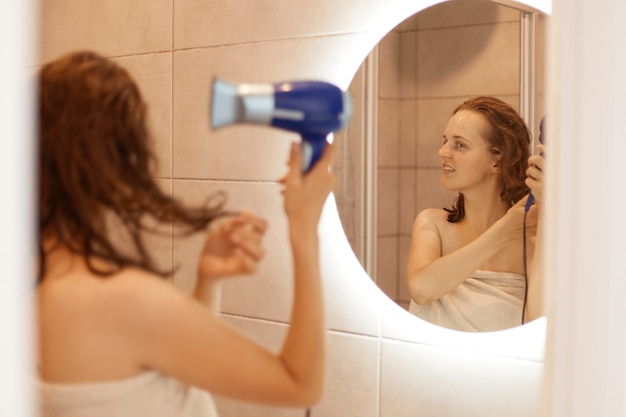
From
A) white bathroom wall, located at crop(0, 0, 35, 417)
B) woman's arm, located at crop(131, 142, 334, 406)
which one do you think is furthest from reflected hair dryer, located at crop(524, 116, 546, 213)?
white bathroom wall, located at crop(0, 0, 35, 417)

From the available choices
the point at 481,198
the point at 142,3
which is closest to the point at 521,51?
the point at 481,198

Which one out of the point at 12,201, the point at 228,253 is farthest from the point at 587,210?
the point at 12,201

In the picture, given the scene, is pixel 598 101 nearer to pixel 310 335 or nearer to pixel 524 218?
pixel 524 218

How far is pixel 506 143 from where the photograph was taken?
1.39 meters

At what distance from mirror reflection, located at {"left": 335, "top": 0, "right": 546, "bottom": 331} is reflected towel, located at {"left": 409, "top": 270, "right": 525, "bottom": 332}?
16mm

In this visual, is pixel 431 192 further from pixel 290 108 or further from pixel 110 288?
pixel 110 288

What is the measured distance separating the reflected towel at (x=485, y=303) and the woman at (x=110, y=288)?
602 millimetres

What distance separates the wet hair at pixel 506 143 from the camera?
54.3 inches

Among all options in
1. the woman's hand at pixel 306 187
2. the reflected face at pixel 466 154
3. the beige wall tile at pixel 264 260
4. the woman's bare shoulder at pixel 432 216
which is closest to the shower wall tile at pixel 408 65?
the reflected face at pixel 466 154

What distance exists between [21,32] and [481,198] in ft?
2.91

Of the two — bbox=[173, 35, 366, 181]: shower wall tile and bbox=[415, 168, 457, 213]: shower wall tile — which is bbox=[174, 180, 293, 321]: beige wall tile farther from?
bbox=[415, 168, 457, 213]: shower wall tile

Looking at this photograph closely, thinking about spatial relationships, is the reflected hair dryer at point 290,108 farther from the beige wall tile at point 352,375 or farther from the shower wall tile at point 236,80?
the beige wall tile at point 352,375

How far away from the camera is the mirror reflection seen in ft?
4.65

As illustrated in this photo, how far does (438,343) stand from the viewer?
4.77 feet
